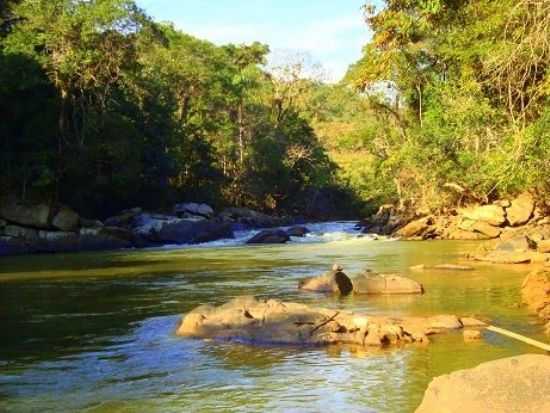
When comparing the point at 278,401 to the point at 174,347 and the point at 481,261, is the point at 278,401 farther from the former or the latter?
the point at 481,261

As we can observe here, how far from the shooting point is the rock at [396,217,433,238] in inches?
1380

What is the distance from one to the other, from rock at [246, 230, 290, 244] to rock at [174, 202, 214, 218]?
7.09 m

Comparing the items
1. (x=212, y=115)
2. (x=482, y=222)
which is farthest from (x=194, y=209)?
(x=482, y=222)

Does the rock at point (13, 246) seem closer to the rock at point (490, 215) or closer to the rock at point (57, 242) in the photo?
→ the rock at point (57, 242)

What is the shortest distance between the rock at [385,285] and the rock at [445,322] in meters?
3.66

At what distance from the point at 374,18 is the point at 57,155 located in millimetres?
19750

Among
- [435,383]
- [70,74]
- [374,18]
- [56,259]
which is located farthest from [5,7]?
[435,383]

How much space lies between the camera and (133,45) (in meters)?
35.0

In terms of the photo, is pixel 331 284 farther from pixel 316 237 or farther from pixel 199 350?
pixel 316 237

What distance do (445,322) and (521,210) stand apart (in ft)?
74.0

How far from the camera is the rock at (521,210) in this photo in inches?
1254

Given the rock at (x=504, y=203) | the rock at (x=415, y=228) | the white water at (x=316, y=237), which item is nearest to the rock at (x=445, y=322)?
the white water at (x=316, y=237)

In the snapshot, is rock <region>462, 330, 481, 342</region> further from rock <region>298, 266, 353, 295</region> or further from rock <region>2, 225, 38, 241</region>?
rock <region>2, 225, 38, 241</region>

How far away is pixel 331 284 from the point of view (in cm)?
1531
